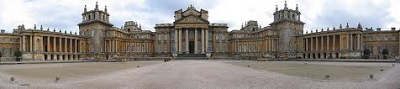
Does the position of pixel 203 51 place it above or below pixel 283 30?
below

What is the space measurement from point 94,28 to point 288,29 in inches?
2100

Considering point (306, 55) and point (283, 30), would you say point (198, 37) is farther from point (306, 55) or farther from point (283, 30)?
point (306, 55)

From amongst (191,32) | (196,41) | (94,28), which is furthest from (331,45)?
(94,28)

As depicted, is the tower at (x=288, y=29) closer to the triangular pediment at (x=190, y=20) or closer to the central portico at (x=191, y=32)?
the central portico at (x=191, y=32)

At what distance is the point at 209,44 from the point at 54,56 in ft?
141

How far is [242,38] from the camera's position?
265ft

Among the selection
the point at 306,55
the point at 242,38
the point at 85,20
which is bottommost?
the point at 306,55

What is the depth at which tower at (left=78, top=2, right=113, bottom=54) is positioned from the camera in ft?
233

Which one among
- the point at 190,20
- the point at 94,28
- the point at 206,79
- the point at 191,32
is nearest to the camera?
the point at 206,79

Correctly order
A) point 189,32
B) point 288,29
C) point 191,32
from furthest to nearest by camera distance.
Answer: point 191,32, point 189,32, point 288,29

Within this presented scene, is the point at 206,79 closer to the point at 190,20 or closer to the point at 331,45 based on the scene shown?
the point at 331,45

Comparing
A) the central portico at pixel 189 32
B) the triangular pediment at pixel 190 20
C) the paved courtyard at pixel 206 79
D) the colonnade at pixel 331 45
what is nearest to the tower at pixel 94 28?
the central portico at pixel 189 32

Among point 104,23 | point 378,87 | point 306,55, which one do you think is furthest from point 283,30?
point 378,87

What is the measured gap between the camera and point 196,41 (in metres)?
77.2
